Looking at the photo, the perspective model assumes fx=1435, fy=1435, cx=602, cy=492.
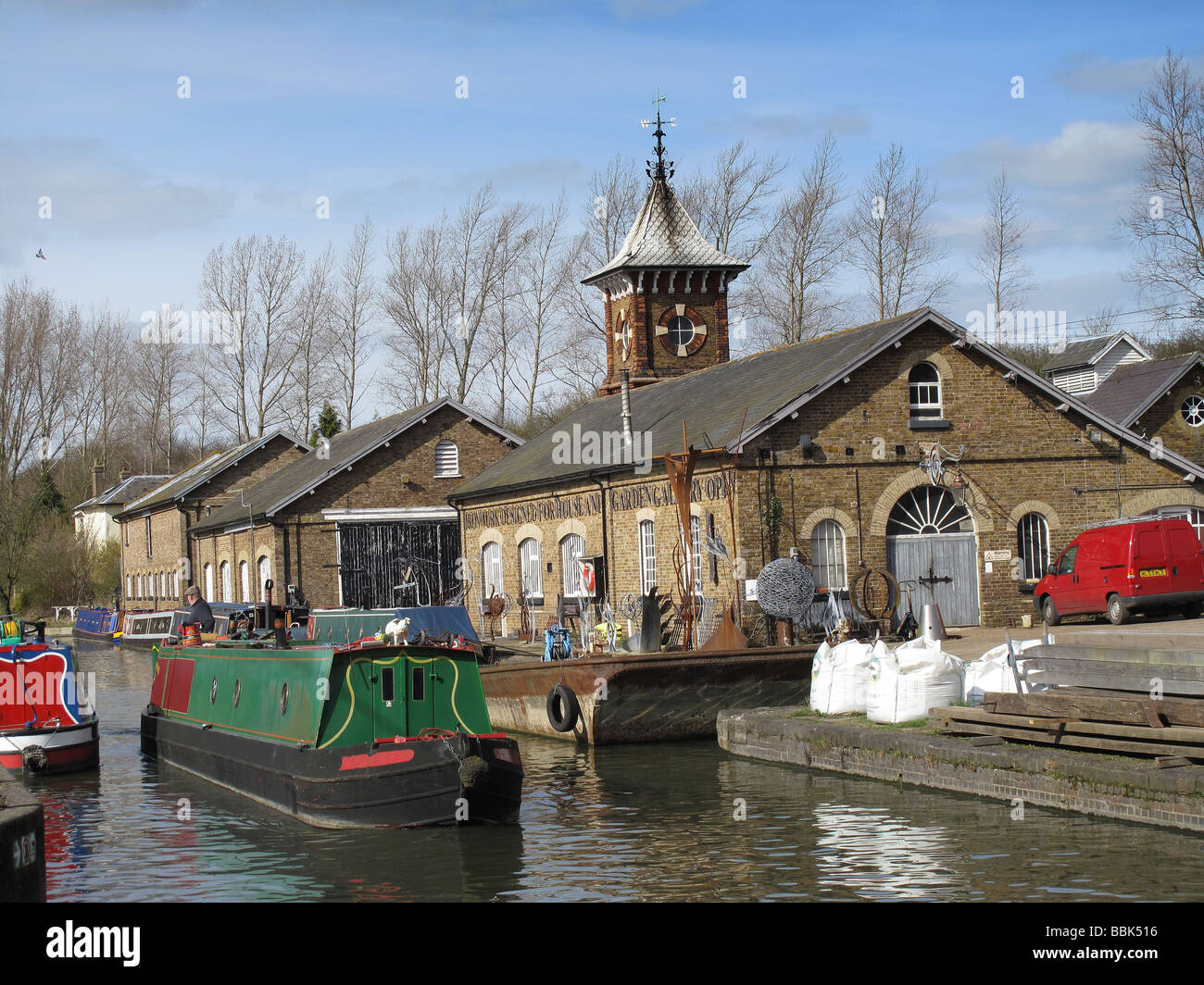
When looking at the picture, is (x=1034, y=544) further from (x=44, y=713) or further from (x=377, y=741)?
(x=44, y=713)

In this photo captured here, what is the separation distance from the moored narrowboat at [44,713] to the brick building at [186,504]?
28965 millimetres

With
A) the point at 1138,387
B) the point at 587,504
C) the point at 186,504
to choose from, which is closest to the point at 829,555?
the point at 587,504

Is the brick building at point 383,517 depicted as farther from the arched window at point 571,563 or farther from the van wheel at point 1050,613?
the van wheel at point 1050,613

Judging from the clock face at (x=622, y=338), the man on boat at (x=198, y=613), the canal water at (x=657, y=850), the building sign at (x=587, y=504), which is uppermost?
the clock face at (x=622, y=338)

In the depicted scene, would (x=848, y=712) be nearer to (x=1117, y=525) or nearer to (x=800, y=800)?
(x=800, y=800)

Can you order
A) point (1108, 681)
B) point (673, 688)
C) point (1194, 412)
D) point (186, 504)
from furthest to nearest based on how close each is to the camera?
point (186, 504)
point (1194, 412)
point (673, 688)
point (1108, 681)

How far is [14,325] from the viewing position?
220 ft

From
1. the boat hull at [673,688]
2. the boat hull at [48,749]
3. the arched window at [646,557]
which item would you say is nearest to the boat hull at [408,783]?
the boat hull at [673,688]

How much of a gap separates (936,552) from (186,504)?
33193 mm

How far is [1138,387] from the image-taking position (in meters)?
42.1

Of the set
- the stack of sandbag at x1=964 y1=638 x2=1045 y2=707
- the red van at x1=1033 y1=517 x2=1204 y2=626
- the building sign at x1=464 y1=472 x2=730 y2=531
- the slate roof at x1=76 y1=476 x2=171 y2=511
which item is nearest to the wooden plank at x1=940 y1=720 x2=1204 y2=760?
the stack of sandbag at x1=964 y1=638 x2=1045 y2=707

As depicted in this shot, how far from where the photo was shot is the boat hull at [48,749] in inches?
760
